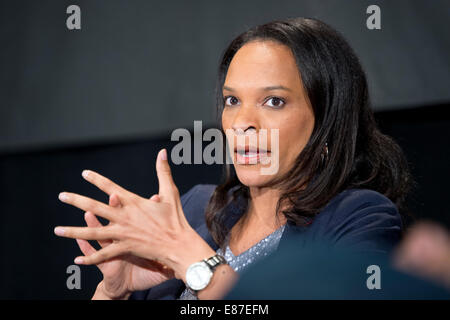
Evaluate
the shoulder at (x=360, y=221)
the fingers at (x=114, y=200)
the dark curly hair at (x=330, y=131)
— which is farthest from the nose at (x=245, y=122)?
the fingers at (x=114, y=200)

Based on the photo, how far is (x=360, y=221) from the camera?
46.0 inches

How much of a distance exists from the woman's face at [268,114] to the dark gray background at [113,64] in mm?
618

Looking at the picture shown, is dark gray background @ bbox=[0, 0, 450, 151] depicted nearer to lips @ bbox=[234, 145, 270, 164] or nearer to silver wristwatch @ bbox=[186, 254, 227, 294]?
lips @ bbox=[234, 145, 270, 164]

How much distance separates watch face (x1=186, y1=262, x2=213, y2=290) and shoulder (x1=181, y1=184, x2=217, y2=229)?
538 mm

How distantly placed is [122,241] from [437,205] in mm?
1006

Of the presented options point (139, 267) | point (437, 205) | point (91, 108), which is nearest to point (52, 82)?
point (91, 108)

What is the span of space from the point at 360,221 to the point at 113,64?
4.42 ft

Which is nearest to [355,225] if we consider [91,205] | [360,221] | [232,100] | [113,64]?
[360,221]

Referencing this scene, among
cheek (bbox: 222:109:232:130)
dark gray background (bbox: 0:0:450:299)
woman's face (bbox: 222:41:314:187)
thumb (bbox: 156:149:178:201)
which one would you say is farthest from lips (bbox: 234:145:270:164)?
dark gray background (bbox: 0:0:450:299)

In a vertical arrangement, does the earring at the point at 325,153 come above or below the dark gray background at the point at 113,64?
below

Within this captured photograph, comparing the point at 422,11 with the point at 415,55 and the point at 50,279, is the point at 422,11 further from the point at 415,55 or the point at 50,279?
the point at 50,279

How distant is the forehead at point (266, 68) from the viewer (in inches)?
49.9

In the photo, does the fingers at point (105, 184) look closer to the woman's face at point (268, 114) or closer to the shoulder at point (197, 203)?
the woman's face at point (268, 114)

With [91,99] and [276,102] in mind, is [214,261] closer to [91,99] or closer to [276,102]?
[276,102]
